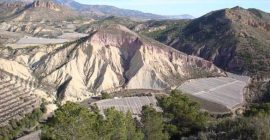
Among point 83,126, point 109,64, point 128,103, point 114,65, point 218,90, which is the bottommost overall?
point 218,90

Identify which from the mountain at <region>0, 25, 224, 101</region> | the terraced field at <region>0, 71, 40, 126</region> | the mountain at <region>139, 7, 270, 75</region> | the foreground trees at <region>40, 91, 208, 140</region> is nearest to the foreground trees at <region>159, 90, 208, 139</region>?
the foreground trees at <region>40, 91, 208, 140</region>

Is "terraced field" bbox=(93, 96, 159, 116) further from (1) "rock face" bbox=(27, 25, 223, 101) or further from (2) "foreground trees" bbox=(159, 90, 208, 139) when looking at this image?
(2) "foreground trees" bbox=(159, 90, 208, 139)

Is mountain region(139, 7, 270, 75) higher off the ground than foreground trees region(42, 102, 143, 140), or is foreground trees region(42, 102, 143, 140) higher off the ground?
foreground trees region(42, 102, 143, 140)

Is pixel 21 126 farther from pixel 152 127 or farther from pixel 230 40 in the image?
pixel 230 40

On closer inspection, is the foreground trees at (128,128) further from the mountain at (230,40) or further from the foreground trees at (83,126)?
the mountain at (230,40)

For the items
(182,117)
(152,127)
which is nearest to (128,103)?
(182,117)

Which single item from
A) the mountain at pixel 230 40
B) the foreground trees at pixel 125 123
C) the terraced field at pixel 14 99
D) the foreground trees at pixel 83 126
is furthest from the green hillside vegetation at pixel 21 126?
the mountain at pixel 230 40

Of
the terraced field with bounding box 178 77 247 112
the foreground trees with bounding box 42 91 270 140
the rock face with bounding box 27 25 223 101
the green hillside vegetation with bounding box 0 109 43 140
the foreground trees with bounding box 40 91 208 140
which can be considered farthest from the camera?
the rock face with bounding box 27 25 223 101
